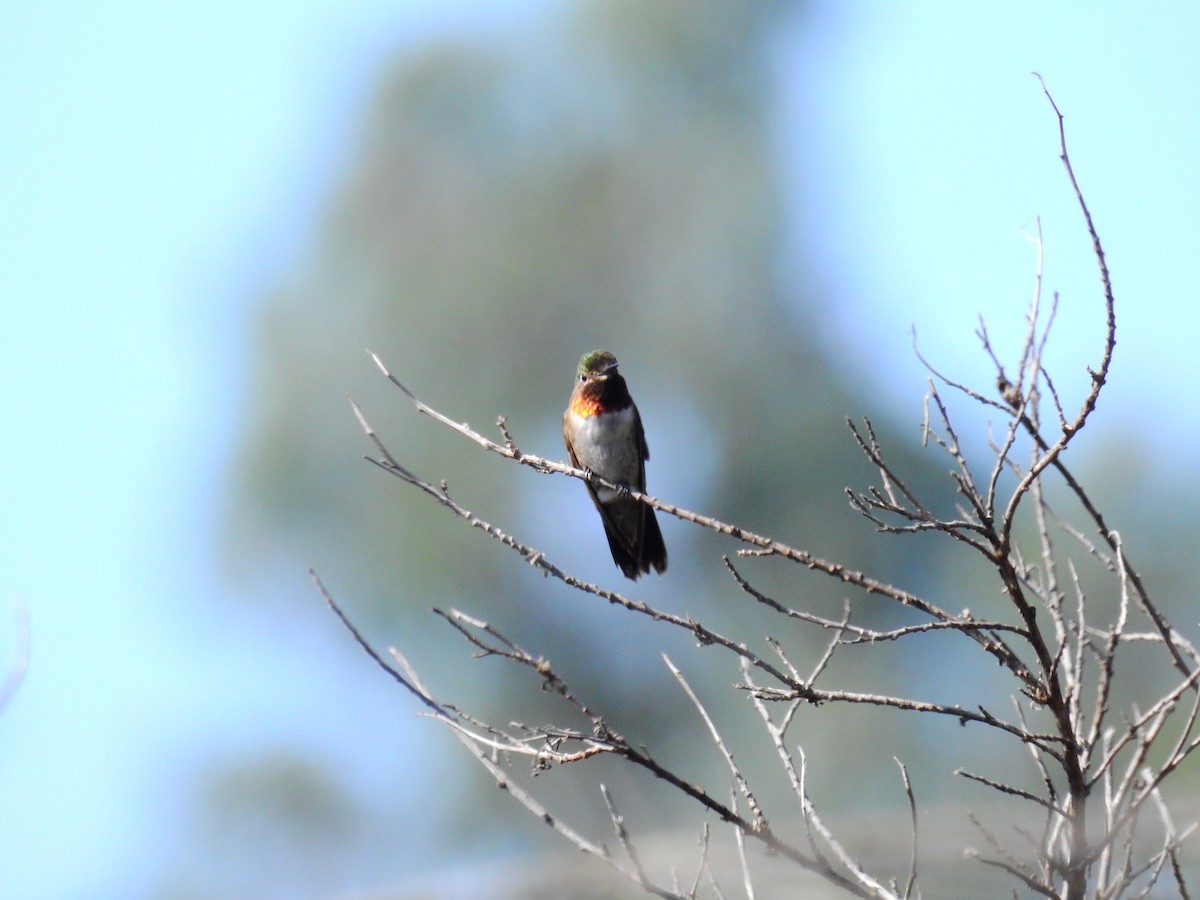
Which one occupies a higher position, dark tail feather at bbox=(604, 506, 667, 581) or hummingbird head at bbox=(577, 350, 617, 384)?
hummingbird head at bbox=(577, 350, 617, 384)

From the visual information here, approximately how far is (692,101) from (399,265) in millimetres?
7160

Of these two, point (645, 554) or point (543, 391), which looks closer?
point (645, 554)

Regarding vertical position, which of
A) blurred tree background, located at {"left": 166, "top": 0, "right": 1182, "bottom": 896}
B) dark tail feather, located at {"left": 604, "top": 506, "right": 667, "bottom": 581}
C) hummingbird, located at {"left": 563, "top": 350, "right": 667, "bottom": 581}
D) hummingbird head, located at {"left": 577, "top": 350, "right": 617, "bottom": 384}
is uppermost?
blurred tree background, located at {"left": 166, "top": 0, "right": 1182, "bottom": 896}

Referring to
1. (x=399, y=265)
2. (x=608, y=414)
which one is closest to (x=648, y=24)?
(x=399, y=265)

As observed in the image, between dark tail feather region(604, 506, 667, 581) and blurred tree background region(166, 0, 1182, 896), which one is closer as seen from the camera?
dark tail feather region(604, 506, 667, 581)

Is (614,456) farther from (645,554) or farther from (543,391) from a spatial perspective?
(543,391)

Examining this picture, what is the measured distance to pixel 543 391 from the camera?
25188 millimetres

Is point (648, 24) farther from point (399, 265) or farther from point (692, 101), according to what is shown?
point (399, 265)

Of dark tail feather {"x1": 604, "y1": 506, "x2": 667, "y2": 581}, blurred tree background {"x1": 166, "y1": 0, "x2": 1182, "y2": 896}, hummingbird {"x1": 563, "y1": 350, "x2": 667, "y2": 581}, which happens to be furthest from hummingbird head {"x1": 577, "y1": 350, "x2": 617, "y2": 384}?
blurred tree background {"x1": 166, "y1": 0, "x2": 1182, "y2": 896}

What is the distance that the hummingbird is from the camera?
762cm

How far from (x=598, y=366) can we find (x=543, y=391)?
17.5m

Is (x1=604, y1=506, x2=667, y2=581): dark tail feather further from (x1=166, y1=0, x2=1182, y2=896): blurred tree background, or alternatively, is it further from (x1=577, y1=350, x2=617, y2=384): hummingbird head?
(x1=166, y1=0, x2=1182, y2=896): blurred tree background

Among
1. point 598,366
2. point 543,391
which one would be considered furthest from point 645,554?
point 543,391

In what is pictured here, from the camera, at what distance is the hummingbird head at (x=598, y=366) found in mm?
7682
